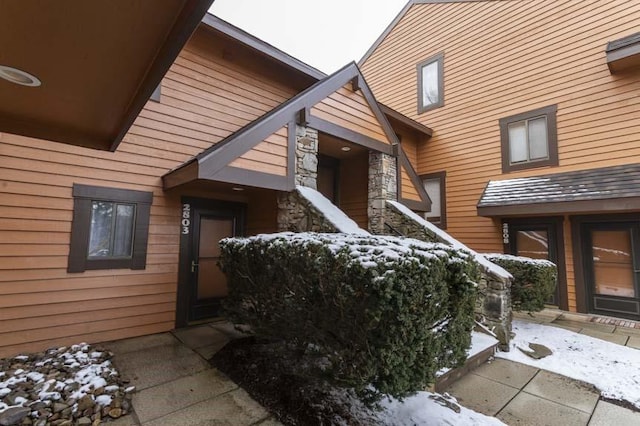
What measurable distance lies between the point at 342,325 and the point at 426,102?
10356 mm

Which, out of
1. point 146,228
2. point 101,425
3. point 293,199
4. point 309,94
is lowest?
point 101,425

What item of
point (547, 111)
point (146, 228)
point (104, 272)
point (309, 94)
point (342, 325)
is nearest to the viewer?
point (342, 325)

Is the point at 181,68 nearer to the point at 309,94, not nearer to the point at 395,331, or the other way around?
A: the point at 309,94

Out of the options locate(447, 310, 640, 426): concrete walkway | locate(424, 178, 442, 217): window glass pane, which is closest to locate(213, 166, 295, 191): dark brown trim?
locate(447, 310, 640, 426): concrete walkway

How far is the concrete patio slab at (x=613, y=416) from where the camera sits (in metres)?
2.92

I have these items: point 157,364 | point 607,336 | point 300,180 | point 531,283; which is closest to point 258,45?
point 300,180

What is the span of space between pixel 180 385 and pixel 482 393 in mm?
3460

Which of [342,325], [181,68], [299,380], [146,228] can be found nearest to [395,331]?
[342,325]

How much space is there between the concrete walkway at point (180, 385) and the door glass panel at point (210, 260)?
42.4 inches

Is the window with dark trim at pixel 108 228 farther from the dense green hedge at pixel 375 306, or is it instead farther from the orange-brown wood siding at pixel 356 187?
the orange-brown wood siding at pixel 356 187

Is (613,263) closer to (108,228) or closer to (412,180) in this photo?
(412,180)

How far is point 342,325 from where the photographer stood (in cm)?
254

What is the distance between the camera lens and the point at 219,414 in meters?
2.85

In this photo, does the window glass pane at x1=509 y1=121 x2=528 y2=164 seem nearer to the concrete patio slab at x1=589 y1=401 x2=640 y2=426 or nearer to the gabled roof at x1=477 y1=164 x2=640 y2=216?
the gabled roof at x1=477 y1=164 x2=640 y2=216
